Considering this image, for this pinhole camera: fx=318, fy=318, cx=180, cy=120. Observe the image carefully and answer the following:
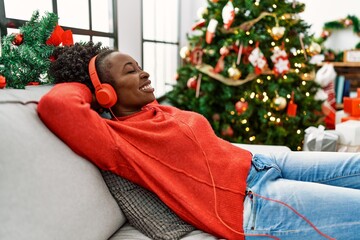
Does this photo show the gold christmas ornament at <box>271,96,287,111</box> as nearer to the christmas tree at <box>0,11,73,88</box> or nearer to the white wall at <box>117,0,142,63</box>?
the white wall at <box>117,0,142,63</box>

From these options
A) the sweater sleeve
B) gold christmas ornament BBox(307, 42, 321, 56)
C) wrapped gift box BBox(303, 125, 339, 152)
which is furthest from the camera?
gold christmas ornament BBox(307, 42, 321, 56)

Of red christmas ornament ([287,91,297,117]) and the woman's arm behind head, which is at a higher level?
the woman's arm behind head

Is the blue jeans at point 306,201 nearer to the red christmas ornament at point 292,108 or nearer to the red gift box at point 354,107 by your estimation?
the red christmas ornament at point 292,108

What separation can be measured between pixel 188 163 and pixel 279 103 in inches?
73.3

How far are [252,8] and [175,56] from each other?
150 centimetres

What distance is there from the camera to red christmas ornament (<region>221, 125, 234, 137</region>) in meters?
2.93

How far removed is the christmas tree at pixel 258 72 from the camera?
2.75 m

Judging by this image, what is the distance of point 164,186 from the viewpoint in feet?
3.24

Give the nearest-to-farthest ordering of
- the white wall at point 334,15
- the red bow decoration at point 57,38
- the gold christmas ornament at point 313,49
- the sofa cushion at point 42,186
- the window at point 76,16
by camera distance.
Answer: the sofa cushion at point 42,186 → the red bow decoration at point 57,38 → the window at point 76,16 → the gold christmas ornament at point 313,49 → the white wall at point 334,15

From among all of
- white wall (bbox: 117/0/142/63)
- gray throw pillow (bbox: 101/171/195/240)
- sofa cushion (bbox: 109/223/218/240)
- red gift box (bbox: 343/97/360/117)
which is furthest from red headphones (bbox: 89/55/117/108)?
red gift box (bbox: 343/97/360/117)

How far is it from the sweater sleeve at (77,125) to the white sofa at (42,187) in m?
0.02

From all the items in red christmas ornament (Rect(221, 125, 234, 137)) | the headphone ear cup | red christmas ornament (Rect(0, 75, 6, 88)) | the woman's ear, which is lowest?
red christmas ornament (Rect(221, 125, 234, 137))

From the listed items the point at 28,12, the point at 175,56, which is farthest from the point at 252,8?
the point at 28,12

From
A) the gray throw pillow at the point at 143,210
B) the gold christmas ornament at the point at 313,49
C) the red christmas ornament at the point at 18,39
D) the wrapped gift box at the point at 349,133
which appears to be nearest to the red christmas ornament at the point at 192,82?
the gold christmas ornament at the point at 313,49
